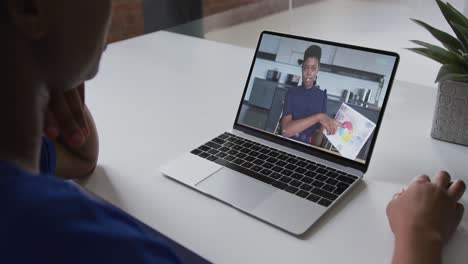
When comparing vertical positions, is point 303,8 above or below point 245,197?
above

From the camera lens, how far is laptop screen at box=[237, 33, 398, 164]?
0.83 m

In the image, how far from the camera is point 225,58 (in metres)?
1.49

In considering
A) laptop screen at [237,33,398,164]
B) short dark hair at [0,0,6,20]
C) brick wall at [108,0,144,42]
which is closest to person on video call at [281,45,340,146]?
laptop screen at [237,33,398,164]

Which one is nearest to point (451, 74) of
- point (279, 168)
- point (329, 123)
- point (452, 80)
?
point (452, 80)

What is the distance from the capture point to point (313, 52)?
0.91 m

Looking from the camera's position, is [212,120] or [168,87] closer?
[212,120]

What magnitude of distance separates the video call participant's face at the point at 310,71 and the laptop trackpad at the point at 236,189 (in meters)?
0.22

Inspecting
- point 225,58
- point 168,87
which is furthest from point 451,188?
point 225,58

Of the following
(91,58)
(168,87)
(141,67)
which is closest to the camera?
(91,58)

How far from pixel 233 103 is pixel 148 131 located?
0.23 metres

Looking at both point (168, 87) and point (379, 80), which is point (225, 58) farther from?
point (379, 80)

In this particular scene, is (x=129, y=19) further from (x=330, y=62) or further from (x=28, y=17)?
(x=28, y=17)

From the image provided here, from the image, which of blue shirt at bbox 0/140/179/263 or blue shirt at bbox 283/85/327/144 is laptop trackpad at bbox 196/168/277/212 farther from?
blue shirt at bbox 0/140/179/263

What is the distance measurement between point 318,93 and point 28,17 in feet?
1.88
